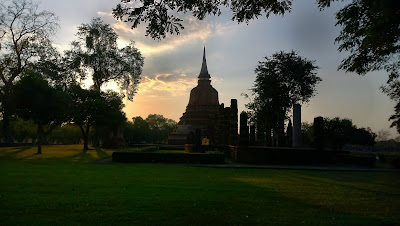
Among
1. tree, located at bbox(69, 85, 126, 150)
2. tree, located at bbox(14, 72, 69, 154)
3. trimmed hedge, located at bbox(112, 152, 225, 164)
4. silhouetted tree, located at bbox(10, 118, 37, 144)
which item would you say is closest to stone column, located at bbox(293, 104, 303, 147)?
trimmed hedge, located at bbox(112, 152, 225, 164)

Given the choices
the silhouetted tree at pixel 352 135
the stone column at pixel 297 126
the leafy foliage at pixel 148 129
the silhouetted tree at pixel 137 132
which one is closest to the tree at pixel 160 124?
the leafy foliage at pixel 148 129

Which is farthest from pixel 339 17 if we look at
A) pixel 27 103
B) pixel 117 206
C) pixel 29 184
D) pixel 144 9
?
pixel 27 103

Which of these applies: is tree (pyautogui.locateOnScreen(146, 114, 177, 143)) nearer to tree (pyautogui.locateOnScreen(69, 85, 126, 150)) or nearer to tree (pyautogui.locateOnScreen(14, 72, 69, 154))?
tree (pyautogui.locateOnScreen(69, 85, 126, 150))

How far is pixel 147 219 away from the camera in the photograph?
615 cm

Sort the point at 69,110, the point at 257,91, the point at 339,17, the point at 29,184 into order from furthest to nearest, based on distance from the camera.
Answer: the point at 257,91, the point at 69,110, the point at 339,17, the point at 29,184

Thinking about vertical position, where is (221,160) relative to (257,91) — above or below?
below

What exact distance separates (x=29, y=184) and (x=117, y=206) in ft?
16.5

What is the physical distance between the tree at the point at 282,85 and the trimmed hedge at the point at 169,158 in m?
21.6

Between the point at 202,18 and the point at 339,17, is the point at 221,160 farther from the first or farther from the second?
the point at 202,18

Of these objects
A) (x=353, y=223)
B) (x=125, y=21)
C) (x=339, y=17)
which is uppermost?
(x=339, y=17)

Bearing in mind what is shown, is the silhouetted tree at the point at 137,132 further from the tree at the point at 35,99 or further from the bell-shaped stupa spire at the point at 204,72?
the tree at the point at 35,99

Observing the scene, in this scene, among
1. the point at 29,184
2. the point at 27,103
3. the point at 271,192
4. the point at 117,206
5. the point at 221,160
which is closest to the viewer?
the point at 117,206

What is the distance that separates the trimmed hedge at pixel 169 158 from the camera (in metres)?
22.3

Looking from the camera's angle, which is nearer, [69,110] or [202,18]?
[202,18]
